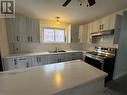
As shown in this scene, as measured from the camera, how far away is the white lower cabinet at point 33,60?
255cm

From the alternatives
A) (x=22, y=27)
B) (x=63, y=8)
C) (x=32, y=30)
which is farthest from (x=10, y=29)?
(x=63, y=8)

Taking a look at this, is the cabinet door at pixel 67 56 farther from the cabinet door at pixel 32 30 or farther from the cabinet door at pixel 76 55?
the cabinet door at pixel 32 30

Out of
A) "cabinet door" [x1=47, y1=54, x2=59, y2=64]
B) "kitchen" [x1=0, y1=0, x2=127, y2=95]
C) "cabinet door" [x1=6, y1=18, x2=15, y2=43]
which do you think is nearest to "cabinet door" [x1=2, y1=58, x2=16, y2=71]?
"kitchen" [x1=0, y1=0, x2=127, y2=95]

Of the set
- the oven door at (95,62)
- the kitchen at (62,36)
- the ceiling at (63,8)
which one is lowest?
the oven door at (95,62)

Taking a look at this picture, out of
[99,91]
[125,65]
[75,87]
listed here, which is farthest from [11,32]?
[125,65]

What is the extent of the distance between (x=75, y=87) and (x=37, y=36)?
2.65m

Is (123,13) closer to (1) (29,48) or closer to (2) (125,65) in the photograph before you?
(2) (125,65)

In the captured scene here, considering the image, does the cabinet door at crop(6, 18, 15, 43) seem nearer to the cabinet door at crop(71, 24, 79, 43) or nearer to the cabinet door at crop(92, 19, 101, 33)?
the cabinet door at crop(71, 24, 79, 43)

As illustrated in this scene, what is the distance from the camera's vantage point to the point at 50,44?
12.3 feet

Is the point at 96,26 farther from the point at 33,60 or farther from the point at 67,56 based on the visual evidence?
the point at 33,60

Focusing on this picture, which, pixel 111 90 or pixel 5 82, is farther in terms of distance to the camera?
pixel 111 90

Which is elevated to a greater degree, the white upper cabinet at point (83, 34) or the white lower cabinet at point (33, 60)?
the white upper cabinet at point (83, 34)

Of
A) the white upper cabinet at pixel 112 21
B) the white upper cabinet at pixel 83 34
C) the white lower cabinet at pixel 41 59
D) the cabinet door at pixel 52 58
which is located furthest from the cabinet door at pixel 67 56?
the white upper cabinet at pixel 112 21

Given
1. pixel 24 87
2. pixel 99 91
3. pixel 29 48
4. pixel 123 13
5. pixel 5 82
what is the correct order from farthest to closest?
pixel 29 48, pixel 123 13, pixel 99 91, pixel 5 82, pixel 24 87
